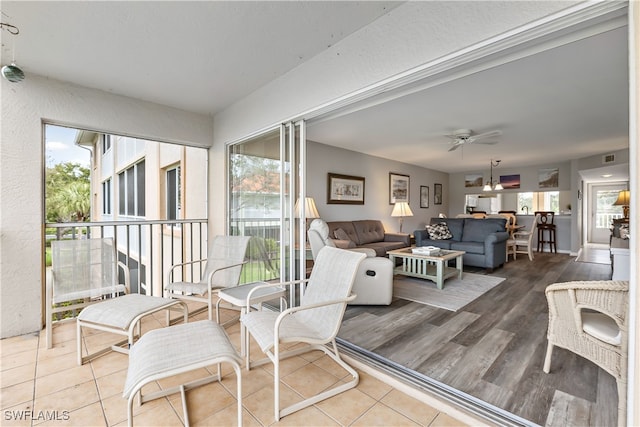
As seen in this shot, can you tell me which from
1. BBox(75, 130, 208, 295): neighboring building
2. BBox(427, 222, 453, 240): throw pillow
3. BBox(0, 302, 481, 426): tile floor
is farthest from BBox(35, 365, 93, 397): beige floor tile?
BBox(427, 222, 453, 240): throw pillow

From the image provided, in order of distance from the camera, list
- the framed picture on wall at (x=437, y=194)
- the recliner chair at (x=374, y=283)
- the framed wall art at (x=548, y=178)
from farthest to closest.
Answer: the framed picture on wall at (x=437, y=194) → the framed wall art at (x=548, y=178) → the recliner chair at (x=374, y=283)

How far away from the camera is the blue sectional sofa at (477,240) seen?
16.7ft

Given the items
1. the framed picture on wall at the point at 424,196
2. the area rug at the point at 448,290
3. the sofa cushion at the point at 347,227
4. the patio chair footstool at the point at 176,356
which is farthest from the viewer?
the framed picture on wall at the point at 424,196

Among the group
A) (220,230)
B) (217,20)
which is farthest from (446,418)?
(220,230)

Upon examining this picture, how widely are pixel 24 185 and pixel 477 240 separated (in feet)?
22.2

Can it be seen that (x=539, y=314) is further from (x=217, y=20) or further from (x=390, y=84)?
(x=217, y=20)

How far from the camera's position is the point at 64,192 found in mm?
3486

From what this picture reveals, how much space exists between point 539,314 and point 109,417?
151 inches

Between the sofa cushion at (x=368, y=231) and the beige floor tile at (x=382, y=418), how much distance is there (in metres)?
3.97

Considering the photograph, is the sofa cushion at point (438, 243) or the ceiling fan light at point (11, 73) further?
the sofa cushion at point (438, 243)

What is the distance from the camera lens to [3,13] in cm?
187

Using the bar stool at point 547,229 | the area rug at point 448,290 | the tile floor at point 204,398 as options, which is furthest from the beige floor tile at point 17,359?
the bar stool at point 547,229

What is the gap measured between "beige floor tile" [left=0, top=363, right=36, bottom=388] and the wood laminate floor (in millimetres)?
2293

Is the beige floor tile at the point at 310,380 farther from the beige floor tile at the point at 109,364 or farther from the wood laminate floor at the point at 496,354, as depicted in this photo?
the beige floor tile at the point at 109,364
